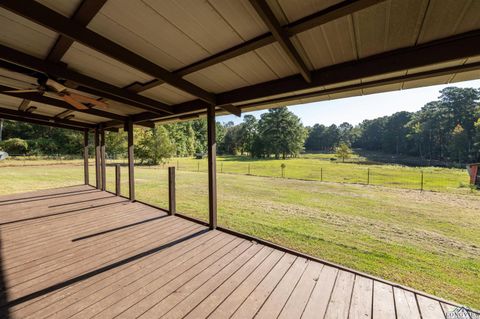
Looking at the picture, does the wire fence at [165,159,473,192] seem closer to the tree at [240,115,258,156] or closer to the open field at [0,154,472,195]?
the open field at [0,154,472,195]

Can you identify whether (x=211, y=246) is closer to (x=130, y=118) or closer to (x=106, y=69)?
(x=106, y=69)

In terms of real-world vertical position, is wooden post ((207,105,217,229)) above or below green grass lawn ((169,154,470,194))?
above

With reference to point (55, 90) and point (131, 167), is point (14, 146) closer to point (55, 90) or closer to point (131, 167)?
point (131, 167)

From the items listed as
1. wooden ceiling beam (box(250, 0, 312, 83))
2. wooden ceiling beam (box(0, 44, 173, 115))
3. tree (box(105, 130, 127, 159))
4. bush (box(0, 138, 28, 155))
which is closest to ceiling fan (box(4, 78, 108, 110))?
wooden ceiling beam (box(0, 44, 173, 115))

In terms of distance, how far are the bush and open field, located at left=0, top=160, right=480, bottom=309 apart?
23257 millimetres

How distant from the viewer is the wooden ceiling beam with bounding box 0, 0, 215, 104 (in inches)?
55.9

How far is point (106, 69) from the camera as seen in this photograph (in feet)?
8.86

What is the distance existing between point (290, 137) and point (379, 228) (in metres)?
37.2

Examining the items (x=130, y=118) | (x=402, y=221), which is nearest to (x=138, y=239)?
(x=130, y=118)

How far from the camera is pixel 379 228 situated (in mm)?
4637

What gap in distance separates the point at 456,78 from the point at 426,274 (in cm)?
259

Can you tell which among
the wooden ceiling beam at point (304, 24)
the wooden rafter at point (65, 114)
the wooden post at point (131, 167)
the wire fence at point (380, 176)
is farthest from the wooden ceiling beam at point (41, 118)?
the wire fence at point (380, 176)

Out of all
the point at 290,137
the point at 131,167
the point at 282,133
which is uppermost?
the point at 282,133

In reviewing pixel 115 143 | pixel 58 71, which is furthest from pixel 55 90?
pixel 115 143
